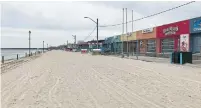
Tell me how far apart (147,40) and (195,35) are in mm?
17988

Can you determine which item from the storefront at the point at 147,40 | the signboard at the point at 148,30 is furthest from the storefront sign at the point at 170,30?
the signboard at the point at 148,30

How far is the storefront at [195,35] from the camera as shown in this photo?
3440 centimetres

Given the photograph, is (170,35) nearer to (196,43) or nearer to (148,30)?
(196,43)

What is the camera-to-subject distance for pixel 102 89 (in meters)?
11.6

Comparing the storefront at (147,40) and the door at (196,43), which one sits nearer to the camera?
the door at (196,43)

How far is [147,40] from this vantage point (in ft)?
176

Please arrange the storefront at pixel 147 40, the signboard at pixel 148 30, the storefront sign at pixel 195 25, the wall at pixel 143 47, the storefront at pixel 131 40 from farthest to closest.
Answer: the storefront at pixel 131 40 < the wall at pixel 143 47 < the signboard at pixel 148 30 < the storefront at pixel 147 40 < the storefront sign at pixel 195 25

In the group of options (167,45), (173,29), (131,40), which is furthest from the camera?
(131,40)

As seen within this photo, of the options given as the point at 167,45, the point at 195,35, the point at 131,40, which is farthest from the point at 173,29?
the point at 131,40

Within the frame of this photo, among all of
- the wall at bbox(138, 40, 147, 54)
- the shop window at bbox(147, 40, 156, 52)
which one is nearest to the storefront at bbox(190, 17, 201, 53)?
the shop window at bbox(147, 40, 156, 52)

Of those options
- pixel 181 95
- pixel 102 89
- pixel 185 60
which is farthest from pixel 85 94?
pixel 185 60

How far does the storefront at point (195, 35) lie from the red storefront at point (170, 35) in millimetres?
977

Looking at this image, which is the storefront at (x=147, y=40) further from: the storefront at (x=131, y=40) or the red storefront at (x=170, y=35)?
the storefront at (x=131, y=40)

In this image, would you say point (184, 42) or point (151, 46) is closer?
point (184, 42)
